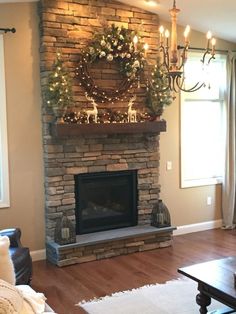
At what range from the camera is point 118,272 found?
182 inches

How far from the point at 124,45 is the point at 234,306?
10.8ft

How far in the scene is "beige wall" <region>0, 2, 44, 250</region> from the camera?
481 centimetres

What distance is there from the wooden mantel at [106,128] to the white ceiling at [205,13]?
1.34m

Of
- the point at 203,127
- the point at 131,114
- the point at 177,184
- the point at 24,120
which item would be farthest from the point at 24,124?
the point at 203,127

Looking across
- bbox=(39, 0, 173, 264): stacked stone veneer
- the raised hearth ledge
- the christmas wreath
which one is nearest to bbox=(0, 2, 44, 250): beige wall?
bbox=(39, 0, 173, 264): stacked stone veneer

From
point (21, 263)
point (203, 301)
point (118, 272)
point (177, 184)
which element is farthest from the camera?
point (177, 184)

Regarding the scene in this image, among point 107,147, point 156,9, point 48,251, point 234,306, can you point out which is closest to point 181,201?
point 107,147

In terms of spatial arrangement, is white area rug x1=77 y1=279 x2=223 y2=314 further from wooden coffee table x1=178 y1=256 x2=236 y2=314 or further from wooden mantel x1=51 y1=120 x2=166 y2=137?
wooden mantel x1=51 y1=120 x2=166 y2=137

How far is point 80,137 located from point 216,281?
8.35ft

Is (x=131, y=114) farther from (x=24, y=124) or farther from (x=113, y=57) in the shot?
(x=24, y=124)

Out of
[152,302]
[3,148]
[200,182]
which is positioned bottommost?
[152,302]

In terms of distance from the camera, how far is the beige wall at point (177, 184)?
588cm

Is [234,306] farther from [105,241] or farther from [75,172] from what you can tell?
[75,172]

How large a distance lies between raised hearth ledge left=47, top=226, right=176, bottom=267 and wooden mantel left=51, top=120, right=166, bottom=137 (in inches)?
48.3
